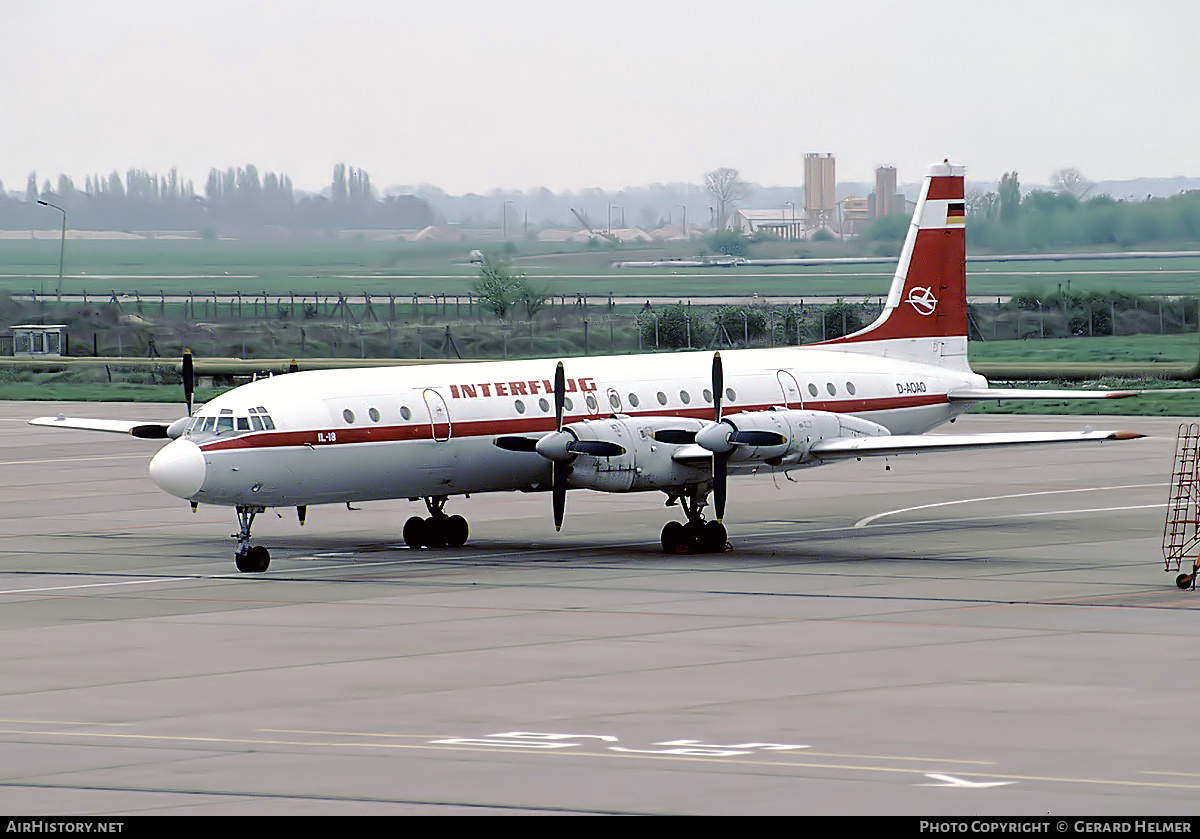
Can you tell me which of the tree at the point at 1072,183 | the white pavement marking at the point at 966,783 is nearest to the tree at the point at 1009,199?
the tree at the point at 1072,183

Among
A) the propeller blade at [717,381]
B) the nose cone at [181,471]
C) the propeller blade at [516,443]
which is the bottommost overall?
the nose cone at [181,471]

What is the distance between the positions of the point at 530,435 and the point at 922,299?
36.4 ft

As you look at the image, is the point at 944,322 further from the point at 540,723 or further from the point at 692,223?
the point at 692,223

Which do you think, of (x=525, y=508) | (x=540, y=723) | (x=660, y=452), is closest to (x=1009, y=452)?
(x=525, y=508)

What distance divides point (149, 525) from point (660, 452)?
12.8 m

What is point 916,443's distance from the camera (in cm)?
3244

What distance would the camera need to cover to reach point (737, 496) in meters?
42.9

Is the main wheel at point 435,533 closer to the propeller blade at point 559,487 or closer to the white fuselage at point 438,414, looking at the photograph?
the white fuselage at point 438,414

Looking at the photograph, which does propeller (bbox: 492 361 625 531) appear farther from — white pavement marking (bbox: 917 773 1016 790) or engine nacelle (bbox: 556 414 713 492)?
white pavement marking (bbox: 917 773 1016 790)

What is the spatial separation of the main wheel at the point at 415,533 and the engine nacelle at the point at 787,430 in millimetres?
6096

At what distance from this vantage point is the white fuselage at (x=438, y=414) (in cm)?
3067

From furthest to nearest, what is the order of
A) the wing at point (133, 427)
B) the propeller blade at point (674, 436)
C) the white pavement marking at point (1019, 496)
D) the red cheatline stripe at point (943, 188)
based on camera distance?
the red cheatline stripe at point (943, 188) → the white pavement marking at point (1019, 496) → the wing at point (133, 427) → the propeller blade at point (674, 436)

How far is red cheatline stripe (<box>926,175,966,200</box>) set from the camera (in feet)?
130

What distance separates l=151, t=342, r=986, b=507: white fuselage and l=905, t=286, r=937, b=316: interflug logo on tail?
2.72 metres
